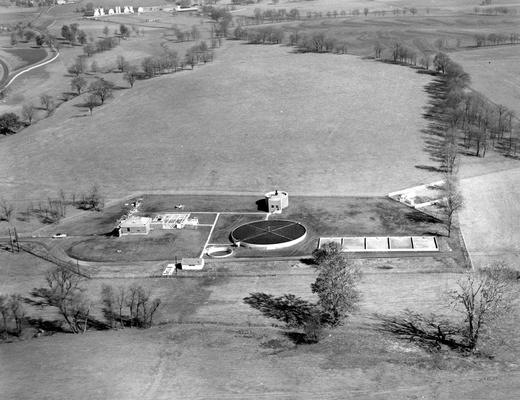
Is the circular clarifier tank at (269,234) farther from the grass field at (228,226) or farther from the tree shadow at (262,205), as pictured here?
the tree shadow at (262,205)

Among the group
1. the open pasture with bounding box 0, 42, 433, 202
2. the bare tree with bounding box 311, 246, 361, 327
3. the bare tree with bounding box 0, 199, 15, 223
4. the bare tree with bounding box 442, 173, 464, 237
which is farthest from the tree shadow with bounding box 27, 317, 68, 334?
the bare tree with bounding box 442, 173, 464, 237

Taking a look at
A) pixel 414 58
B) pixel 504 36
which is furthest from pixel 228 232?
pixel 504 36

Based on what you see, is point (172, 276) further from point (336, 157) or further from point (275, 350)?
point (336, 157)

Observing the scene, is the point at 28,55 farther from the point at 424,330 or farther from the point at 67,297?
the point at 424,330

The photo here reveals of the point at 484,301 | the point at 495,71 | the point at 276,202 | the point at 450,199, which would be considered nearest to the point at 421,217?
the point at 450,199

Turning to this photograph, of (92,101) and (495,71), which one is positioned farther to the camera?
(495,71)

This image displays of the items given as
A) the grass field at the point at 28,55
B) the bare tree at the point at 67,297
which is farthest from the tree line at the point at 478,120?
the grass field at the point at 28,55

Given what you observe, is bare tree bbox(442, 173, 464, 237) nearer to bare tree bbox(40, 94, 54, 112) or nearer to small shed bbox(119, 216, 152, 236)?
small shed bbox(119, 216, 152, 236)
